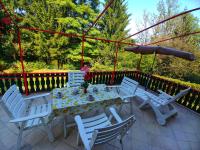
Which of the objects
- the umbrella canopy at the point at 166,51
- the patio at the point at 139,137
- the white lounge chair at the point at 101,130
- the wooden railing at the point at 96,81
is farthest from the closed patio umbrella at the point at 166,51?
the white lounge chair at the point at 101,130

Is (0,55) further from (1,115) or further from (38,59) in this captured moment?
(1,115)

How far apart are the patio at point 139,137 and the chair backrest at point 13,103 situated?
18.3 inches

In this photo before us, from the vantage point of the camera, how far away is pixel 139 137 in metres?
2.21

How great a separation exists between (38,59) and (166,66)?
1066 centimetres

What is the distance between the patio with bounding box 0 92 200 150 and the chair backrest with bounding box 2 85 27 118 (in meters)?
0.47

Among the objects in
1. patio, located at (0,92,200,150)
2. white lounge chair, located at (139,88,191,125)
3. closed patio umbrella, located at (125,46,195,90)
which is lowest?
patio, located at (0,92,200,150)

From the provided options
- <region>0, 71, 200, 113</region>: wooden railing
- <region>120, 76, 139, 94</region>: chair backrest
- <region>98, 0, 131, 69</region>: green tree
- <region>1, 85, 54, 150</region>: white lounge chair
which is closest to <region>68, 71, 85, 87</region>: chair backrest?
<region>0, 71, 200, 113</region>: wooden railing

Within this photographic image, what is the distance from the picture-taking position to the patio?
1.91 metres

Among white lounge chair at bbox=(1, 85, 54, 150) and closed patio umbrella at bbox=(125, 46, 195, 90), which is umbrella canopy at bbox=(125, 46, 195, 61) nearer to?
closed patio umbrella at bbox=(125, 46, 195, 90)

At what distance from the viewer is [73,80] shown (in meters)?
3.13

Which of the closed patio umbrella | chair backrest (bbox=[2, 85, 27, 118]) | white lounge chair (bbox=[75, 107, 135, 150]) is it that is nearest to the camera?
white lounge chair (bbox=[75, 107, 135, 150])

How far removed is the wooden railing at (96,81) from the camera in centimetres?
329

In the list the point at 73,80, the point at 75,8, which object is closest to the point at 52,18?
the point at 75,8

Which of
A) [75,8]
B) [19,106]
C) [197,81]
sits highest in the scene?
[75,8]
